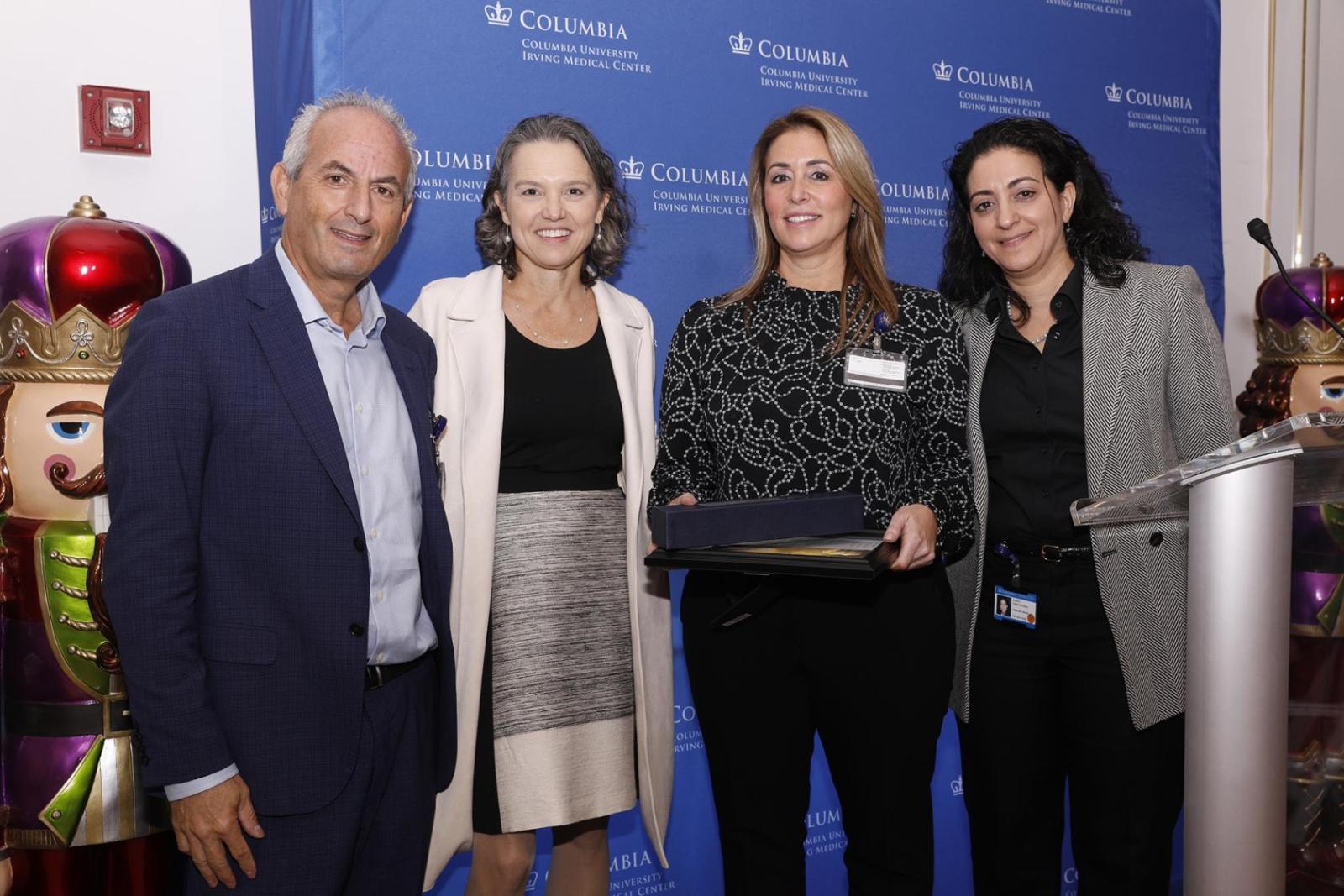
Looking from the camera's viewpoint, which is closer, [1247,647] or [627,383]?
[1247,647]

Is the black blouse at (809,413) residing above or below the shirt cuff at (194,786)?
above

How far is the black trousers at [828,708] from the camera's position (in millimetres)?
2166

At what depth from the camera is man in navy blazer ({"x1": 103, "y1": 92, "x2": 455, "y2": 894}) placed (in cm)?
159

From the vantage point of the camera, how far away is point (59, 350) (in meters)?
2.10

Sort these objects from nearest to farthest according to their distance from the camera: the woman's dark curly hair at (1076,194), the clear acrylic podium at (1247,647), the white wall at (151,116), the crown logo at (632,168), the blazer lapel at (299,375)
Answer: the clear acrylic podium at (1247,647) → the blazer lapel at (299,375) → the woman's dark curly hair at (1076,194) → the white wall at (151,116) → the crown logo at (632,168)

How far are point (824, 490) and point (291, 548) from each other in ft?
3.51

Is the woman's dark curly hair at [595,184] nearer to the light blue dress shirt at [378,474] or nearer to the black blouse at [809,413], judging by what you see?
the black blouse at [809,413]

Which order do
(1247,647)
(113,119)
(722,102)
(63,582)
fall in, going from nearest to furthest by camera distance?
(1247,647)
(63,582)
(113,119)
(722,102)

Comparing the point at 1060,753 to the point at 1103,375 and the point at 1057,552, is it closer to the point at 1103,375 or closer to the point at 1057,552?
the point at 1057,552

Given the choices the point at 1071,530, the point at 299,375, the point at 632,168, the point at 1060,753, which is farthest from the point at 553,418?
the point at 1060,753

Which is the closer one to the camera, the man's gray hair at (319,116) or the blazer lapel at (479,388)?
the man's gray hair at (319,116)

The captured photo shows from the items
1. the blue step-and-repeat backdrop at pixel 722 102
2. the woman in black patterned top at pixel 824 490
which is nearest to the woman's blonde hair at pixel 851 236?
the woman in black patterned top at pixel 824 490

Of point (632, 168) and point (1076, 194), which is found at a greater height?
point (632, 168)

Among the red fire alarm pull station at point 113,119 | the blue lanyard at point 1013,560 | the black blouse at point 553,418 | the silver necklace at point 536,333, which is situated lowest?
the blue lanyard at point 1013,560
